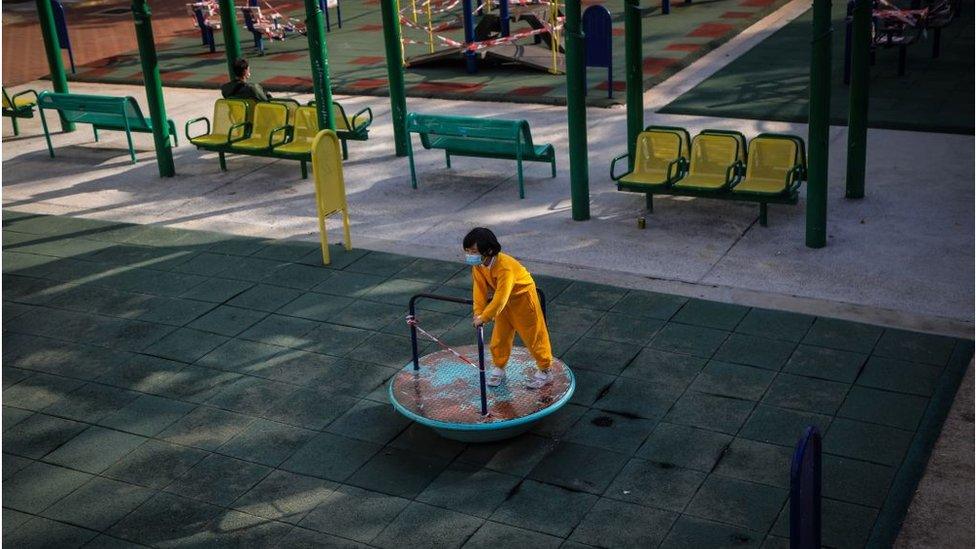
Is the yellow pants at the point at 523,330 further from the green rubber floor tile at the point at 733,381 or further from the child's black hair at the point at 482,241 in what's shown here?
the green rubber floor tile at the point at 733,381

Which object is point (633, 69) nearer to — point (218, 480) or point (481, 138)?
point (481, 138)

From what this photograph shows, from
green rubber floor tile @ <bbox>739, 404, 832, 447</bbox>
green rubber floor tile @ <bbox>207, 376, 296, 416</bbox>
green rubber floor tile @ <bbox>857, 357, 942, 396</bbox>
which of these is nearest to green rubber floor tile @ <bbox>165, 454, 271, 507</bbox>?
green rubber floor tile @ <bbox>207, 376, 296, 416</bbox>

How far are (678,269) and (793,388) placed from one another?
277 cm

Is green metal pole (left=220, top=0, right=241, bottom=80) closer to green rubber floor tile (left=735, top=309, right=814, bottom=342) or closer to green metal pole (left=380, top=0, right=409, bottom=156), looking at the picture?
green metal pole (left=380, top=0, right=409, bottom=156)

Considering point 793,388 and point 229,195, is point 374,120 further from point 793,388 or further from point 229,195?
point 793,388

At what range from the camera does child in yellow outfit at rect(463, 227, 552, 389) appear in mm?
8414

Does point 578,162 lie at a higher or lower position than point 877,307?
higher

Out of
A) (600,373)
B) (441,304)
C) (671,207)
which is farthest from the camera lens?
(671,207)

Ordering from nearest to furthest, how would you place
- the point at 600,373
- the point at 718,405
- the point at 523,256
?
1. the point at 718,405
2. the point at 600,373
3. the point at 523,256

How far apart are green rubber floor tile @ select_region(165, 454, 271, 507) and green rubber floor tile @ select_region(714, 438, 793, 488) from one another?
3349mm

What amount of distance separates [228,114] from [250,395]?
7.37 metres

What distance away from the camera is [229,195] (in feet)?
50.2

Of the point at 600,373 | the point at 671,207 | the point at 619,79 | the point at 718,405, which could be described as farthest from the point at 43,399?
the point at 619,79

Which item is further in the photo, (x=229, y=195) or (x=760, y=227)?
(x=229, y=195)
